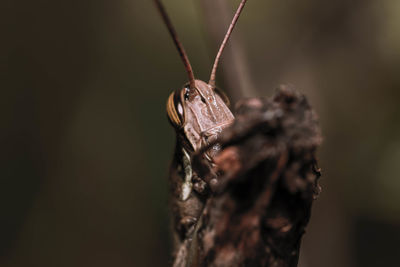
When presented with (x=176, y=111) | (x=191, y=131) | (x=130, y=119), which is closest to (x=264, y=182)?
(x=191, y=131)

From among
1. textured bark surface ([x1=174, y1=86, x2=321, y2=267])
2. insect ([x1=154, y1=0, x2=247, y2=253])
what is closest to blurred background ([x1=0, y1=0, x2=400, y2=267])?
insect ([x1=154, y1=0, x2=247, y2=253])

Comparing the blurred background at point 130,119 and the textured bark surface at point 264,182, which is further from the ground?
the textured bark surface at point 264,182

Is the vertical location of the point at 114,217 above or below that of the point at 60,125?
below

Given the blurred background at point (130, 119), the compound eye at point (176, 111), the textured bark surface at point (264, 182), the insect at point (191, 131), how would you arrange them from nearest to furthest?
the textured bark surface at point (264, 182) < the insect at point (191, 131) < the compound eye at point (176, 111) < the blurred background at point (130, 119)

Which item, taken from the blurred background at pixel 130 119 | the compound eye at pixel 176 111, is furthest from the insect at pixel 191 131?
the blurred background at pixel 130 119

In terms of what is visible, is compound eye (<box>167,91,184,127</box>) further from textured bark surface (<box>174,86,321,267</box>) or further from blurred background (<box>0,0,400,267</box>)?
blurred background (<box>0,0,400,267</box>)

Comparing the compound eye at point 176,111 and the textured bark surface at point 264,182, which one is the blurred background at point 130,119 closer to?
the compound eye at point 176,111

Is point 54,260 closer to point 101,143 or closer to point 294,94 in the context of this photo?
point 101,143

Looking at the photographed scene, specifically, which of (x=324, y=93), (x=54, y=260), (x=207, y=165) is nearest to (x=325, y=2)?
(x=324, y=93)
